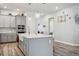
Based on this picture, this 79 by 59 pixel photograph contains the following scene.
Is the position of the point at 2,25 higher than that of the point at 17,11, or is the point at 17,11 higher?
the point at 17,11

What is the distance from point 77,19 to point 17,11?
16.0ft

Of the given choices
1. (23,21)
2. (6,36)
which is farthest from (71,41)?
(6,36)

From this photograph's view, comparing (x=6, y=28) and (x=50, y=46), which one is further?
(x=6, y=28)

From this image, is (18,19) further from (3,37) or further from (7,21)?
(3,37)

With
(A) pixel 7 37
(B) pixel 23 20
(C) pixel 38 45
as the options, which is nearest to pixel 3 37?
(A) pixel 7 37

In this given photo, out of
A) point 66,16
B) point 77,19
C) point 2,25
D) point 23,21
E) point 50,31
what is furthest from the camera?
point 50,31

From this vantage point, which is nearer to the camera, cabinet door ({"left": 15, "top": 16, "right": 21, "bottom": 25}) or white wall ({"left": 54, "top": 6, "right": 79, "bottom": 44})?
white wall ({"left": 54, "top": 6, "right": 79, "bottom": 44})

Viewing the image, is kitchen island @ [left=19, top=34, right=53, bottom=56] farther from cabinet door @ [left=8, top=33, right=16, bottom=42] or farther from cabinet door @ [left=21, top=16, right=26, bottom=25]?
cabinet door @ [left=21, top=16, right=26, bottom=25]

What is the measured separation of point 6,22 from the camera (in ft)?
27.8

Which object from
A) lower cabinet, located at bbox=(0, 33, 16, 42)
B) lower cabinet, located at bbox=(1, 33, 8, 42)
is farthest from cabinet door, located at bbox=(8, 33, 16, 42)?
lower cabinet, located at bbox=(1, 33, 8, 42)

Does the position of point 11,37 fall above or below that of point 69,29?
below

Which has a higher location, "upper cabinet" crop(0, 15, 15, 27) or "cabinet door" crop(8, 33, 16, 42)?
"upper cabinet" crop(0, 15, 15, 27)

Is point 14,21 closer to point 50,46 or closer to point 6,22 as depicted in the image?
point 6,22

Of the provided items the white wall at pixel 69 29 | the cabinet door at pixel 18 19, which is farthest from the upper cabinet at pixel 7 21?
the white wall at pixel 69 29
